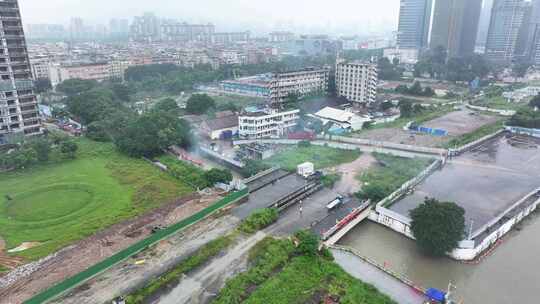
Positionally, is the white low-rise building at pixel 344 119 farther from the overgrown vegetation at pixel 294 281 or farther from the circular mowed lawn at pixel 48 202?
the circular mowed lawn at pixel 48 202

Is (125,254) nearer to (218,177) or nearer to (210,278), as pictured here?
(210,278)

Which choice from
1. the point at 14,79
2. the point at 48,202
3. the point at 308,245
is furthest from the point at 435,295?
the point at 14,79

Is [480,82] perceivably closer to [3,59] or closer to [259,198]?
[259,198]

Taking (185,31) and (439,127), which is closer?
(439,127)

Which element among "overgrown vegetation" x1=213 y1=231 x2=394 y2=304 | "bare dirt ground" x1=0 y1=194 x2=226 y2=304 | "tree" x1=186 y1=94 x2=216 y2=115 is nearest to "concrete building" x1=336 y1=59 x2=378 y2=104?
"tree" x1=186 y1=94 x2=216 y2=115

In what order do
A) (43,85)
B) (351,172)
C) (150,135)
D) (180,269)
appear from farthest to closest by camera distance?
(43,85) → (150,135) → (351,172) → (180,269)

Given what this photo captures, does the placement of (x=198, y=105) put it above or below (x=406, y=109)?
above

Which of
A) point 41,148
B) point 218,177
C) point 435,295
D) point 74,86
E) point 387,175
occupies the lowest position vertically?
point 435,295

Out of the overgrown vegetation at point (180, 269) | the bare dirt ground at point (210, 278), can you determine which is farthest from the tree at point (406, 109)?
the overgrown vegetation at point (180, 269)
